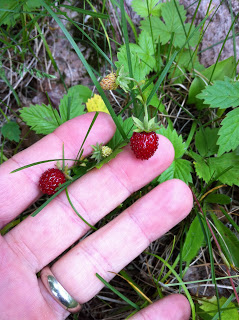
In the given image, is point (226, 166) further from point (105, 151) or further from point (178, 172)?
point (105, 151)

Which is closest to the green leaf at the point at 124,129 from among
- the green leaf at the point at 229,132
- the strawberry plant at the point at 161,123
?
the strawberry plant at the point at 161,123

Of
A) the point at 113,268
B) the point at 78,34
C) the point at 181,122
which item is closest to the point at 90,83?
the point at 78,34

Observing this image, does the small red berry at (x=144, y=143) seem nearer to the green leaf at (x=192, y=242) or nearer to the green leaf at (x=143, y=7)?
the green leaf at (x=192, y=242)

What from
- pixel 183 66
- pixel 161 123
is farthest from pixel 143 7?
pixel 161 123

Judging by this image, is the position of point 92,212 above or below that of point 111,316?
above

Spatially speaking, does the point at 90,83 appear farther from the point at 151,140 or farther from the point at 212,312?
the point at 212,312

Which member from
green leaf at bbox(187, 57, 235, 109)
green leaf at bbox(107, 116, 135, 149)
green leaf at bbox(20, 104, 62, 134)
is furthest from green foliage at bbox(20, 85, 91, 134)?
green leaf at bbox(187, 57, 235, 109)

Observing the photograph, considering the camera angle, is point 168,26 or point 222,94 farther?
point 168,26
